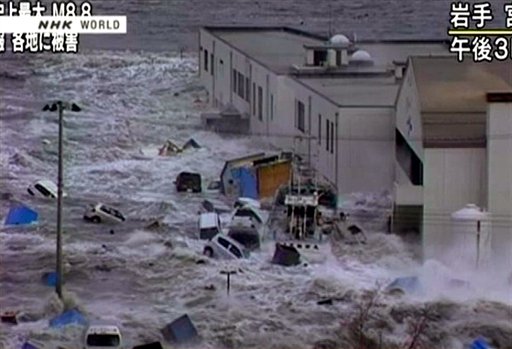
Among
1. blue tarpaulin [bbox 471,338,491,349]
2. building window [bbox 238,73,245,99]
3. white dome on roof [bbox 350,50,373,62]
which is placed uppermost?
white dome on roof [bbox 350,50,373,62]

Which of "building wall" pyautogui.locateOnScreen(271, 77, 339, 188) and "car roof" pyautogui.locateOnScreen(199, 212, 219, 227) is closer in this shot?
"car roof" pyautogui.locateOnScreen(199, 212, 219, 227)

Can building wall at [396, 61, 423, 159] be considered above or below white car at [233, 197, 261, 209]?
above

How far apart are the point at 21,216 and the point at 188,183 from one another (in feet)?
2.49

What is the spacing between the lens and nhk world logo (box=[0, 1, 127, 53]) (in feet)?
10.9

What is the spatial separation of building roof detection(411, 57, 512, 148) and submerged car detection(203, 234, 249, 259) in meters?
0.61

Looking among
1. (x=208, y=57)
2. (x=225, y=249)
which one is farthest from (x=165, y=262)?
(x=208, y=57)

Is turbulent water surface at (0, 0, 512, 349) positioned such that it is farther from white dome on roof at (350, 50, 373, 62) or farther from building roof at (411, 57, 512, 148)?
white dome on roof at (350, 50, 373, 62)

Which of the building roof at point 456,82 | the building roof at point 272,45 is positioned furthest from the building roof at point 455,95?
the building roof at point 272,45

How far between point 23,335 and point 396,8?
690 cm

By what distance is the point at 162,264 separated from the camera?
4.78 meters

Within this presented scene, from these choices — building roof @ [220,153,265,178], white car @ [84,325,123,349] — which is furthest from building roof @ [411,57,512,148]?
white car @ [84,325,123,349]

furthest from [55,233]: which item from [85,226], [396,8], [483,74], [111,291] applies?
[396,8]

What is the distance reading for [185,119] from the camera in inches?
299

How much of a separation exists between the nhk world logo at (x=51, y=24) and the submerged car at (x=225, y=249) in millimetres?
1325
